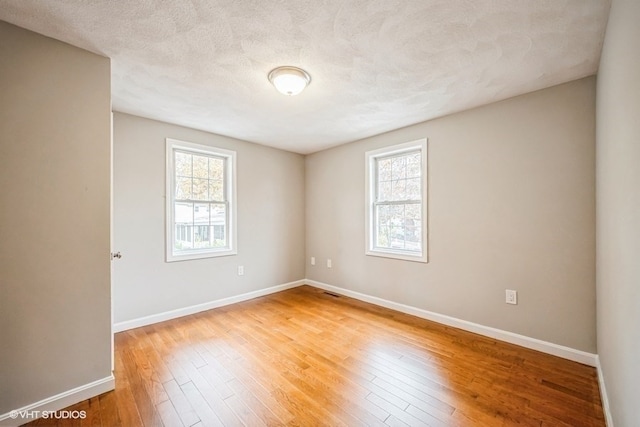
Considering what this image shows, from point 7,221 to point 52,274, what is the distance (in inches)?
15.7

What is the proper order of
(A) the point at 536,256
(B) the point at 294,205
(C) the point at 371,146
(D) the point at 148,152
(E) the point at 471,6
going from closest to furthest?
1. (E) the point at 471,6
2. (A) the point at 536,256
3. (D) the point at 148,152
4. (C) the point at 371,146
5. (B) the point at 294,205

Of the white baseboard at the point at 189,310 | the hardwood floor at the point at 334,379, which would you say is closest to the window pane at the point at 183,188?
the white baseboard at the point at 189,310

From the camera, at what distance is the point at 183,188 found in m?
3.49

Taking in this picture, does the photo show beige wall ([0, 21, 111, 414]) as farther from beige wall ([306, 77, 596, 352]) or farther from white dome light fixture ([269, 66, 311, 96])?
beige wall ([306, 77, 596, 352])

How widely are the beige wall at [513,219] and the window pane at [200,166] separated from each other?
245 centimetres

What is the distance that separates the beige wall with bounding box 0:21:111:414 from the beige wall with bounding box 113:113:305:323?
1158 millimetres

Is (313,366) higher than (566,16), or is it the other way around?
(566,16)

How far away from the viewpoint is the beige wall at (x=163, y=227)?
299cm

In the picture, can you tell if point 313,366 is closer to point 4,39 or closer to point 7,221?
point 7,221

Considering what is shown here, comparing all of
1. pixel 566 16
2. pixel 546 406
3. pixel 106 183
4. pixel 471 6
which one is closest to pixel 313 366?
pixel 546 406

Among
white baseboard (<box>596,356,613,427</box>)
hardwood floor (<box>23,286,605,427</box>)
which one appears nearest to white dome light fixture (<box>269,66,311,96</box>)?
hardwood floor (<box>23,286,605,427</box>)

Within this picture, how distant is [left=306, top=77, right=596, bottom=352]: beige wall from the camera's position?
228 cm

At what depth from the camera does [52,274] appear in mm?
1763

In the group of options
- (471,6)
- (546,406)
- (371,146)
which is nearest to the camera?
(471,6)
